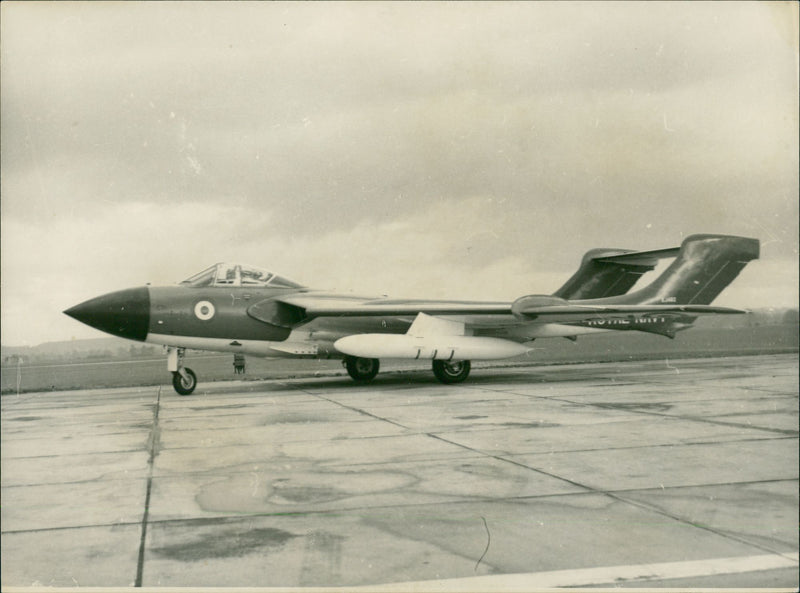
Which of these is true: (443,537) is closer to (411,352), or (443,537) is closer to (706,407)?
(706,407)

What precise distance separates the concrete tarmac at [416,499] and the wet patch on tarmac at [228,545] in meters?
0.01

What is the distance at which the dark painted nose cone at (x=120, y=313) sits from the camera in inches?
416

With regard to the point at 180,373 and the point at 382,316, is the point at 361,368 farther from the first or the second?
the point at 180,373

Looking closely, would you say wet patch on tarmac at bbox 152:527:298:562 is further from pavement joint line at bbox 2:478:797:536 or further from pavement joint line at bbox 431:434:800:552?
pavement joint line at bbox 431:434:800:552

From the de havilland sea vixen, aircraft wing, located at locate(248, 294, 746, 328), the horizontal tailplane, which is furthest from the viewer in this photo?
the horizontal tailplane

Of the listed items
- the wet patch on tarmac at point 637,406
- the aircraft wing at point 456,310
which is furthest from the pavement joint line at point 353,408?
the wet patch on tarmac at point 637,406

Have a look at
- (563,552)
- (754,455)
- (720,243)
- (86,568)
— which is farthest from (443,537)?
(720,243)

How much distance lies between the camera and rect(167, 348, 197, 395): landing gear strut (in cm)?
1148

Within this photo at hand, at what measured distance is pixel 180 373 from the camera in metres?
11.5

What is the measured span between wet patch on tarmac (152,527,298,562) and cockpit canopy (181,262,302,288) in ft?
27.9

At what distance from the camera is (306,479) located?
4.65m

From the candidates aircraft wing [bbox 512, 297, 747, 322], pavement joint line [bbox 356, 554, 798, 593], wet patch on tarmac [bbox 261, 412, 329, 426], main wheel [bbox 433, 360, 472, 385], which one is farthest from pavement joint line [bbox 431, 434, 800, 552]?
main wheel [bbox 433, 360, 472, 385]

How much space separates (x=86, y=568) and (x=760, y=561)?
2.95m

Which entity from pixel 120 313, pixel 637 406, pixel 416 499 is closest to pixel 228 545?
A: pixel 416 499
